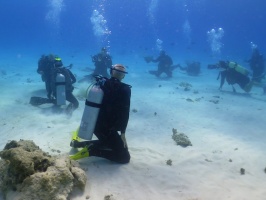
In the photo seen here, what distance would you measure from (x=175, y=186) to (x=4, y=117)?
765 centimetres

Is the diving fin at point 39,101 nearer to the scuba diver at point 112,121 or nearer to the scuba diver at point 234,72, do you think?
the scuba diver at point 112,121

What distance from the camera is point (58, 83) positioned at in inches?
416

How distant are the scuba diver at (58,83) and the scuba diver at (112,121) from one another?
15.6 ft

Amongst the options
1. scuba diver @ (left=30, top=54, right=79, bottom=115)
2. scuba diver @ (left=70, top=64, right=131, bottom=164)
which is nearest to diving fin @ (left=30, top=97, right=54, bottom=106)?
scuba diver @ (left=30, top=54, right=79, bottom=115)

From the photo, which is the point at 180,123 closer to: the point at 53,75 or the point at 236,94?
the point at 53,75

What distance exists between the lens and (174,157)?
7.42 metres

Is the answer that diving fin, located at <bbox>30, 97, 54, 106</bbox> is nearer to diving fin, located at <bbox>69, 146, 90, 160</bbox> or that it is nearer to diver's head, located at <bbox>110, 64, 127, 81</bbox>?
diving fin, located at <bbox>69, 146, 90, 160</bbox>

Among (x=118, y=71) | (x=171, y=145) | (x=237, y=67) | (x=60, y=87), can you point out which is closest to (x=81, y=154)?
(x=118, y=71)

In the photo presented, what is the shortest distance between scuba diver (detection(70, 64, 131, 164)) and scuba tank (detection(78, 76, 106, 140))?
0.05 metres

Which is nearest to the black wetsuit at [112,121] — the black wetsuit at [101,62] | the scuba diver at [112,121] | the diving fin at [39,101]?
the scuba diver at [112,121]

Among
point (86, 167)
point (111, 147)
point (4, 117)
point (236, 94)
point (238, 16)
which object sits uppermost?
point (238, 16)

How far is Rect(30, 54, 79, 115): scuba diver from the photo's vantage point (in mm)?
10672

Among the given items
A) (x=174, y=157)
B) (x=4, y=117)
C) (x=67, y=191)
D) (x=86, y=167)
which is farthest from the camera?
(x=4, y=117)

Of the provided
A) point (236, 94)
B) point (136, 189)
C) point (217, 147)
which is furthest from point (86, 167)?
point (236, 94)
